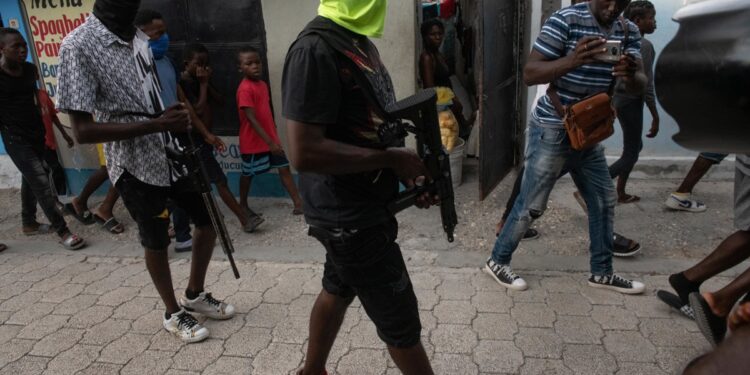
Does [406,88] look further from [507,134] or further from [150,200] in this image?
[150,200]

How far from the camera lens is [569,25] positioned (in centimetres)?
286

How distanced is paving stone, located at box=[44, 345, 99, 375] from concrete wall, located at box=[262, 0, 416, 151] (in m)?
2.81

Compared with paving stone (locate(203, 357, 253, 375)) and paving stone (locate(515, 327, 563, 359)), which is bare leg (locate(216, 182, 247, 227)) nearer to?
paving stone (locate(203, 357, 253, 375))

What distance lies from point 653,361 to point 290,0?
151 inches

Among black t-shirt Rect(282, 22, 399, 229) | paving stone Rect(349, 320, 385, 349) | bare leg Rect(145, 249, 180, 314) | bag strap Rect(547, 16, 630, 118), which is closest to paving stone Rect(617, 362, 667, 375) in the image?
paving stone Rect(349, 320, 385, 349)

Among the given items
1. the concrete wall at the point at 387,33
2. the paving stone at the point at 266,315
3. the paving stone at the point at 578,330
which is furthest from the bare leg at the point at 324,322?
the concrete wall at the point at 387,33

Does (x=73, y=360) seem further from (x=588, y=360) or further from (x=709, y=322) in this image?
(x=709, y=322)

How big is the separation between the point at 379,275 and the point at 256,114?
9.87 ft

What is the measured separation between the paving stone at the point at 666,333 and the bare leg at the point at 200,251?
241cm

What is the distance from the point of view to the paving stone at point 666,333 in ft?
9.20

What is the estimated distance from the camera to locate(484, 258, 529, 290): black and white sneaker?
3385 mm

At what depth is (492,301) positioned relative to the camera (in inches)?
130

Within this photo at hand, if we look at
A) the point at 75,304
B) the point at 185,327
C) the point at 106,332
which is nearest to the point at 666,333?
the point at 185,327

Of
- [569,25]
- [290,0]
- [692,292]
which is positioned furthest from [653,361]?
[290,0]
